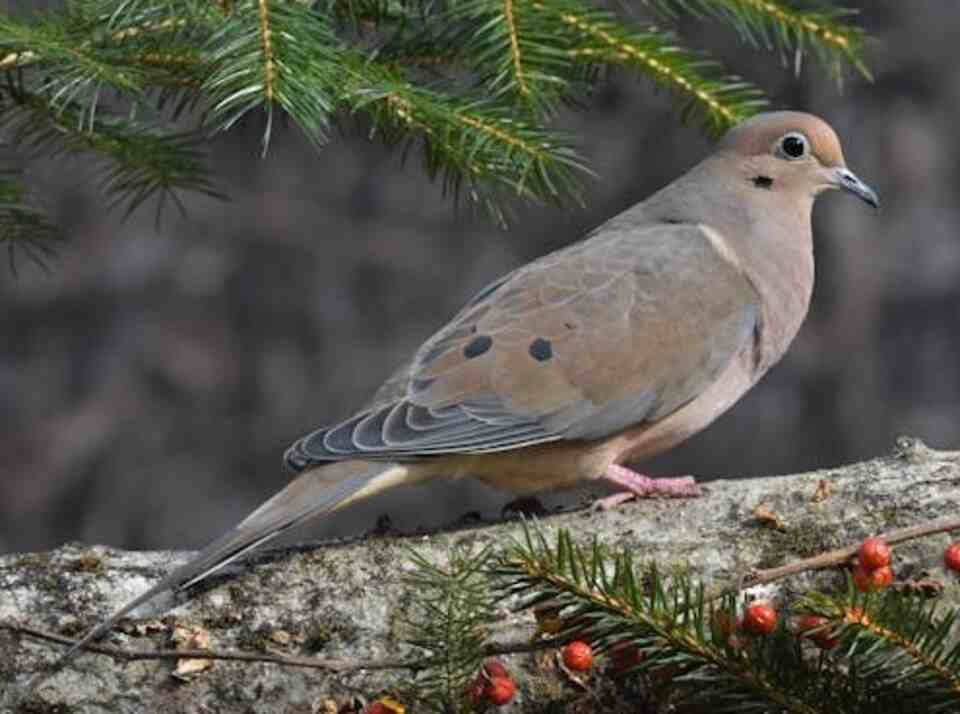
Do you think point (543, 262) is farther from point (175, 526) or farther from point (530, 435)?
point (175, 526)

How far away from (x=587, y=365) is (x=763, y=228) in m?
0.47

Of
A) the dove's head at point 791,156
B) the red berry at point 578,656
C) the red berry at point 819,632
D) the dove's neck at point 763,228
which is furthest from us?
the dove's head at point 791,156

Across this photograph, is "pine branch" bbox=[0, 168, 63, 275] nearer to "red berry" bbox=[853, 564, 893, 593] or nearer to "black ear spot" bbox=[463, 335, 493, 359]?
"black ear spot" bbox=[463, 335, 493, 359]

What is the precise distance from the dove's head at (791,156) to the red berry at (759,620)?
133 cm

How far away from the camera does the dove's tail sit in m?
2.84

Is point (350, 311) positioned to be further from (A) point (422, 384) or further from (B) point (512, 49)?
(B) point (512, 49)

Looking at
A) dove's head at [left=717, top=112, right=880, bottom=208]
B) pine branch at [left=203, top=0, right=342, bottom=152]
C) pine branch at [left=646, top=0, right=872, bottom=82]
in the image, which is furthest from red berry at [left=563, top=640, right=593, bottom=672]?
dove's head at [left=717, top=112, right=880, bottom=208]

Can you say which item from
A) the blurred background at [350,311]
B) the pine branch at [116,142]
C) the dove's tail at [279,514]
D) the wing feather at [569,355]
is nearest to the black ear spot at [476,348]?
the wing feather at [569,355]

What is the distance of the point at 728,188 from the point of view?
3.75m

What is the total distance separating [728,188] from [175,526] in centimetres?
232

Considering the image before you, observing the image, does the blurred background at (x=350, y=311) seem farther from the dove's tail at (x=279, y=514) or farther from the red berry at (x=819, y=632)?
the red berry at (x=819, y=632)

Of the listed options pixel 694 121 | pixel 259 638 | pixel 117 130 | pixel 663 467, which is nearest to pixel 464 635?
pixel 259 638

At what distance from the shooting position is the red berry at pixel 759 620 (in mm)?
2479

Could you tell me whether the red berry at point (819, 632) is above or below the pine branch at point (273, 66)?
below
